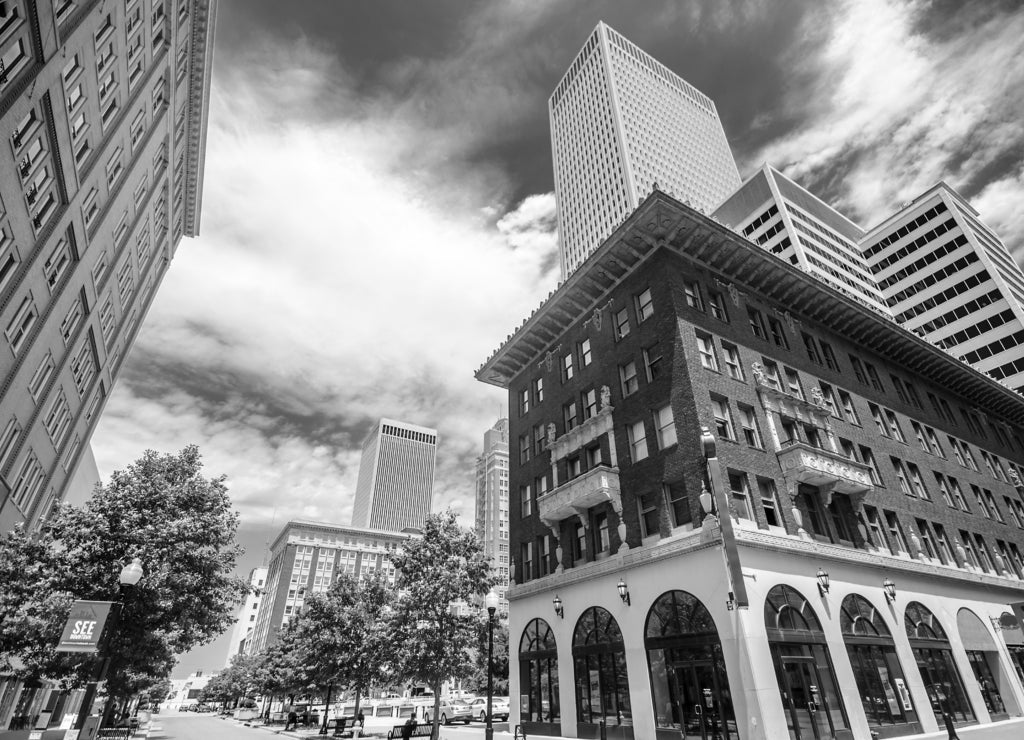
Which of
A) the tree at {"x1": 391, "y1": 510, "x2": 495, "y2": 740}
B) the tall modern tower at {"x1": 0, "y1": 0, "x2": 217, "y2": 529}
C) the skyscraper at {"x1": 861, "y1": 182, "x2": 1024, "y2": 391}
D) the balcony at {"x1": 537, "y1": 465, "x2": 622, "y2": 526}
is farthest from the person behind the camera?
the skyscraper at {"x1": 861, "y1": 182, "x2": 1024, "y2": 391}

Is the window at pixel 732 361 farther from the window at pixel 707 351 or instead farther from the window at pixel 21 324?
the window at pixel 21 324

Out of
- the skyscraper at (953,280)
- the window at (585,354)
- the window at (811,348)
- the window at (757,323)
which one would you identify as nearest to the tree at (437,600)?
the window at (585,354)

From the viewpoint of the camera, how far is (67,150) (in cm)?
2909

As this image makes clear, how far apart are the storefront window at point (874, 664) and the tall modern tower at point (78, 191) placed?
41426 mm

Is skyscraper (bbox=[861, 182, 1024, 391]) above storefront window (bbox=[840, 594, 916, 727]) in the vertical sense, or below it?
above

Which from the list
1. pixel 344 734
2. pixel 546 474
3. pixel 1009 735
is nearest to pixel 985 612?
pixel 1009 735

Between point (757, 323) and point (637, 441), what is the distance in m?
10.5

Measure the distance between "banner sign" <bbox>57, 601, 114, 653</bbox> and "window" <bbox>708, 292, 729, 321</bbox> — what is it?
1087 inches

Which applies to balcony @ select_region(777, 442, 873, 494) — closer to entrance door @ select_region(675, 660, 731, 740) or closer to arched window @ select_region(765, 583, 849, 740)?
arched window @ select_region(765, 583, 849, 740)

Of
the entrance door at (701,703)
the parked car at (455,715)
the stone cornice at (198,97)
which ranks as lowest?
the parked car at (455,715)

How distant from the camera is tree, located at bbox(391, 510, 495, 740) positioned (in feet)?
Answer: 102

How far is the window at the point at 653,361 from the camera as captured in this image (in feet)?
89.3

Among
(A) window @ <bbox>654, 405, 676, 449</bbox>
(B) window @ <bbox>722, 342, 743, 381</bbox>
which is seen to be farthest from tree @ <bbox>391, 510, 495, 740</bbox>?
(B) window @ <bbox>722, 342, 743, 381</bbox>

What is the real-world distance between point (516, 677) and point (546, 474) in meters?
11.5
